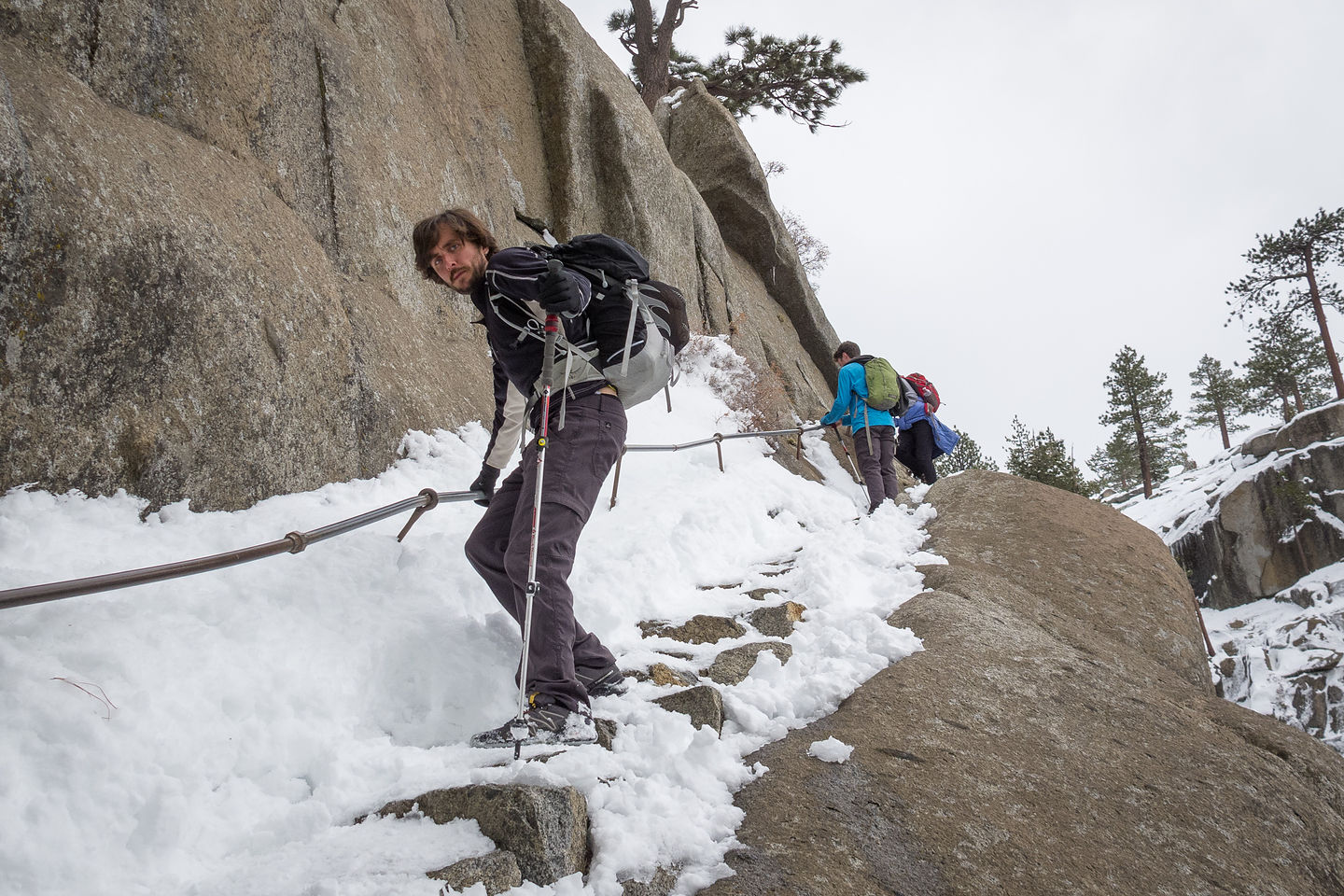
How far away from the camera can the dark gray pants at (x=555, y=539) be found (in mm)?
3340

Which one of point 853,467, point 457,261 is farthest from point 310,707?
point 853,467

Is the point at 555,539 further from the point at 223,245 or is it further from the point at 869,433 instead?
the point at 869,433

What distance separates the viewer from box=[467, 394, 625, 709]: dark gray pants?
334 cm

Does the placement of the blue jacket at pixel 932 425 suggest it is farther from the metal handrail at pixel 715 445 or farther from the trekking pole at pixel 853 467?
the metal handrail at pixel 715 445

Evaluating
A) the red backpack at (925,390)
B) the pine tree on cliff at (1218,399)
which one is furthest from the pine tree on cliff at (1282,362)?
the red backpack at (925,390)

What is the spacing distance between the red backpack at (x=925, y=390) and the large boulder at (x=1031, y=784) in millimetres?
5861

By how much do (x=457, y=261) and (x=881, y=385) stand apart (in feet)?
23.2

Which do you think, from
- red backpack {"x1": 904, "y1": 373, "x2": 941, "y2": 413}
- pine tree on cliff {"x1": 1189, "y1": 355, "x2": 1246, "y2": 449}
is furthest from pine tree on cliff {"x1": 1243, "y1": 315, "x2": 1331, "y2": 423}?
red backpack {"x1": 904, "y1": 373, "x2": 941, "y2": 413}

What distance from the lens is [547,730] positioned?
309cm

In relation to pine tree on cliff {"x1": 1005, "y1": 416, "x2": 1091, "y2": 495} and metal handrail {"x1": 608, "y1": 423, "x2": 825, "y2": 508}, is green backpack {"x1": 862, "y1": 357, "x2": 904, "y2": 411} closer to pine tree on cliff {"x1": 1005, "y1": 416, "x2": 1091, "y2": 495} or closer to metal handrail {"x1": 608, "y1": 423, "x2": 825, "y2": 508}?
metal handrail {"x1": 608, "y1": 423, "x2": 825, "y2": 508}

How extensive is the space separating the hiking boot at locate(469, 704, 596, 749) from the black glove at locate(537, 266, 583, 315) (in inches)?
69.1

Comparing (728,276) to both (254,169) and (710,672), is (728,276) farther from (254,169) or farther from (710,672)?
(710,672)

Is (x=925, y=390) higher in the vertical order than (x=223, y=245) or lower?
lower

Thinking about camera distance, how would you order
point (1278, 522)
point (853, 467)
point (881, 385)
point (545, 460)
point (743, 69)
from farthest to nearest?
1. point (1278, 522)
2. point (743, 69)
3. point (853, 467)
4. point (881, 385)
5. point (545, 460)
